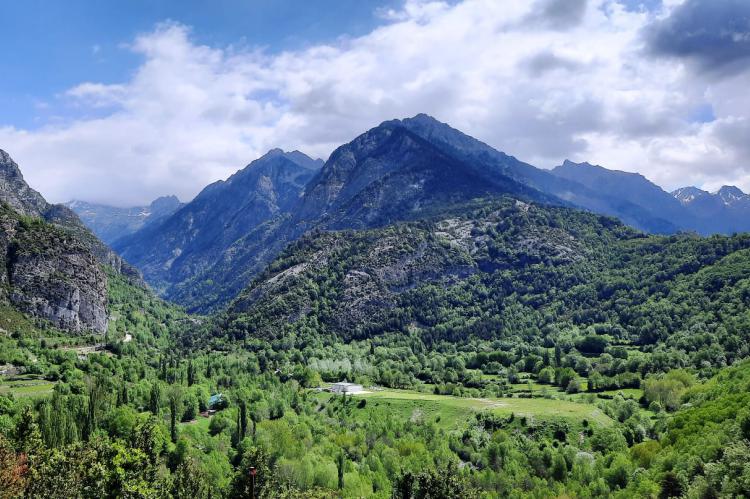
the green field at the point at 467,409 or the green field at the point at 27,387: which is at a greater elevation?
the green field at the point at 27,387

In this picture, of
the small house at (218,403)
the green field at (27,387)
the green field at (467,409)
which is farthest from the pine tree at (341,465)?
the green field at (27,387)

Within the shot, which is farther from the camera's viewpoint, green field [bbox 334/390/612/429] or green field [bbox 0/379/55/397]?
green field [bbox 334/390/612/429]

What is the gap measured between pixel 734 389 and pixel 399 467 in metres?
84.3

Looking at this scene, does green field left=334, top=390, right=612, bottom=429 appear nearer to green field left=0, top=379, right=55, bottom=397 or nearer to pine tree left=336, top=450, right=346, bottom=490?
pine tree left=336, top=450, right=346, bottom=490

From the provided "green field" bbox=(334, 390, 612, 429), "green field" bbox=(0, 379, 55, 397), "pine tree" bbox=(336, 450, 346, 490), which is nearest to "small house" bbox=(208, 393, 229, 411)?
"green field" bbox=(334, 390, 612, 429)

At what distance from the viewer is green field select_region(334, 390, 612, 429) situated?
17400 cm

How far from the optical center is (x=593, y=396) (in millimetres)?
199375

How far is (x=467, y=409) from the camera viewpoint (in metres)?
186

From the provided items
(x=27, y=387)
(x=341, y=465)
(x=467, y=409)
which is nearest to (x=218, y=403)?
(x=27, y=387)

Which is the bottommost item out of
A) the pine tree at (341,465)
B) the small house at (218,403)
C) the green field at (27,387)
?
the pine tree at (341,465)

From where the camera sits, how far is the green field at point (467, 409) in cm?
17400

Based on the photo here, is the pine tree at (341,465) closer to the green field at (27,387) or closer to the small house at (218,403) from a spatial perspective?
the small house at (218,403)

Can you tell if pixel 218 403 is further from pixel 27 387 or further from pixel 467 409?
pixel 467 409

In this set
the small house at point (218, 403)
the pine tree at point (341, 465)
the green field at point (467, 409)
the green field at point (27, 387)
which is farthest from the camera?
the small house at point (218, 403)
